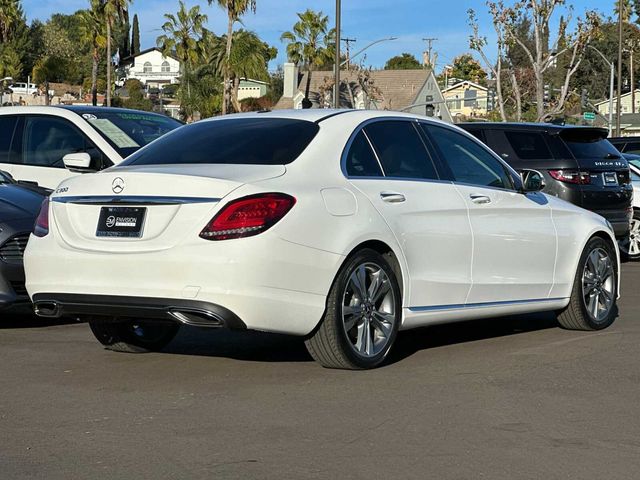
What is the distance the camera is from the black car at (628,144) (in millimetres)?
19688

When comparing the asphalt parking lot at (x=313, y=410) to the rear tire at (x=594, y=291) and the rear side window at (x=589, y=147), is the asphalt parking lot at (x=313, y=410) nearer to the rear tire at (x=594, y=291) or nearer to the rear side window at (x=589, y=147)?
the rear tire at (x=594, y=291)

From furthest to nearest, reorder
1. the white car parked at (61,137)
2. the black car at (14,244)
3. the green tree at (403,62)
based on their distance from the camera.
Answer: the green tree at (403,62) < the white car parked at (61,137) < the black car at (14,244)

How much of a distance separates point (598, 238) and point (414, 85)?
81.2 metres

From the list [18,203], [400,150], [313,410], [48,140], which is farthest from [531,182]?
[48,140]

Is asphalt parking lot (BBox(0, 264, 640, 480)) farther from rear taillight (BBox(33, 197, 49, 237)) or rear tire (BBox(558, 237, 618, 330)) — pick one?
rear taillight (BBox(33, 197, 49, 237))

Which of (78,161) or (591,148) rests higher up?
(591,148)

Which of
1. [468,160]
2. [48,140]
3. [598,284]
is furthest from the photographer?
[48,140]

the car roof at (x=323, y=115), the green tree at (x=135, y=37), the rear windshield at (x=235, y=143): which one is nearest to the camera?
the rear windshield at (x=235, y=143)

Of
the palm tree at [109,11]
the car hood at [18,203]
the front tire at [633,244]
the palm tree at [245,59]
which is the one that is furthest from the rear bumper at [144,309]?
the palm tree at [109,11]

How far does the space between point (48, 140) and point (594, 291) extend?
580 centimetres

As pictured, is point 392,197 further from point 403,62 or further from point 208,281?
point 403,62

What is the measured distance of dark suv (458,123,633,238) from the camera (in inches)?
536

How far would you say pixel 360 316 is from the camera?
6.98m

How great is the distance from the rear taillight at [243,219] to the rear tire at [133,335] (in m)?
1.54
